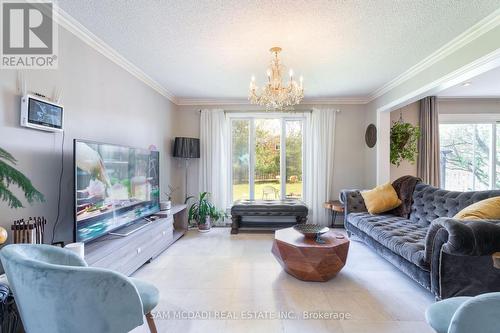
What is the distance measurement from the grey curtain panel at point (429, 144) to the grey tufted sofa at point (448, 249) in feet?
5.53

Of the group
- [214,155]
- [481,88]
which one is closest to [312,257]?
[214,155]

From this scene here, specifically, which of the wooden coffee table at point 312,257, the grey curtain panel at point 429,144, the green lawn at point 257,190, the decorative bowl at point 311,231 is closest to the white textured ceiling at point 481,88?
the grey curtain panel at point 429,144

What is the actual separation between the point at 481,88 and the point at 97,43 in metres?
5.54

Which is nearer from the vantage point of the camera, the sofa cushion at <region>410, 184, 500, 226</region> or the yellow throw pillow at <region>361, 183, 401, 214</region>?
the sofa cushion at <region>410, 184, 500, 226</region>

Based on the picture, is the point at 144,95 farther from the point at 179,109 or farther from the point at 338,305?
the point at 338,305

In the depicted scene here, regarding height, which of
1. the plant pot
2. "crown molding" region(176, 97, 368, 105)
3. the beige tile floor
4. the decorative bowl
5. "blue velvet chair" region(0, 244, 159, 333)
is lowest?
the beige tile floor

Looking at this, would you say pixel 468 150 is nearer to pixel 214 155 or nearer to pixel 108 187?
pixel 214 155

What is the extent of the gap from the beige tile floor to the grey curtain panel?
217cm

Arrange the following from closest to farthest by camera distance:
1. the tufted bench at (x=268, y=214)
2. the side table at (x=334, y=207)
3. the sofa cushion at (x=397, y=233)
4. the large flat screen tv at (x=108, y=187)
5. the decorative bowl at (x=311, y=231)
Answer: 1. the large flat screen tv at (x=108, y=187)
2. the sofa cushion at (x=397, y=233)
3. the decorative bowl at (x=311, y=231)
4. the side table at (x=334, y=207)
5. the tufted bench at (x=268, y=214)

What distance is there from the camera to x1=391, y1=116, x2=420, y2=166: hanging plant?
411cm

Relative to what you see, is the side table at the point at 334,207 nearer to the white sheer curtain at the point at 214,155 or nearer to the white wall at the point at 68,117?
the white sheer curtain at the point at 214,155

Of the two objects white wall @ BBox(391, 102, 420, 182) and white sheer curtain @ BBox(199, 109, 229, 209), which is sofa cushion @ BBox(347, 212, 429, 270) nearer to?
white wall @ BBox(391, 102, 420, 182)

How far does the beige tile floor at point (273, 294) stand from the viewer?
5.95ft

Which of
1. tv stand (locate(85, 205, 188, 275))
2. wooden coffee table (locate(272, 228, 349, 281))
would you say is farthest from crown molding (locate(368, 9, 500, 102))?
tv stand (locate(85, 205, 188, 275))
